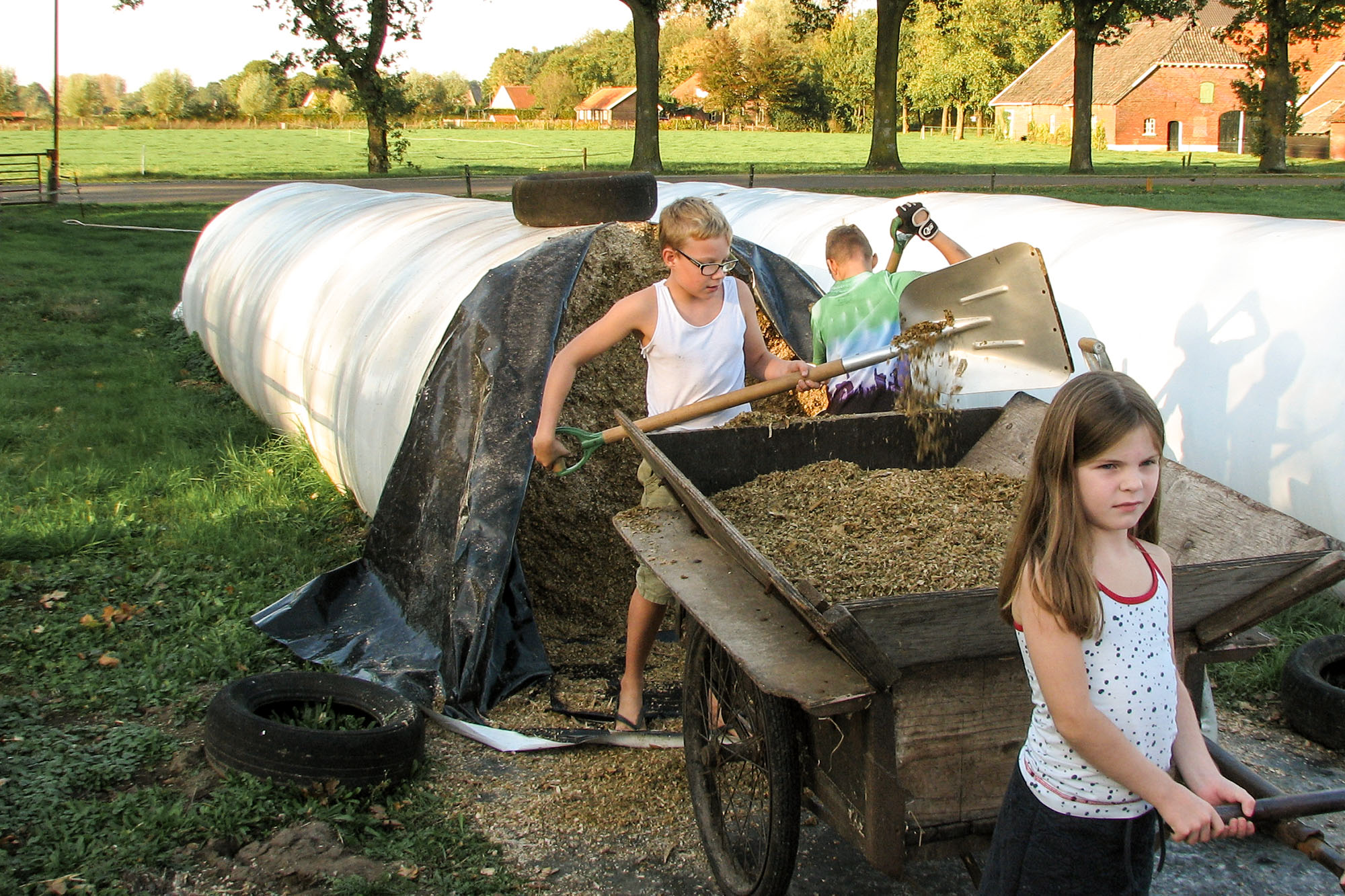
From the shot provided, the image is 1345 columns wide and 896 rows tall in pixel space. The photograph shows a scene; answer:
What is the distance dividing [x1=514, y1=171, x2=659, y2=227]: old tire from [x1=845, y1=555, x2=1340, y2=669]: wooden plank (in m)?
3.80

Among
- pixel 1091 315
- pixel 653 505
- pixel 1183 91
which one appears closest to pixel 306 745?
pixel 653 505

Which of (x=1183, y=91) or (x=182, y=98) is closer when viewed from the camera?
(x=1183, y=91)

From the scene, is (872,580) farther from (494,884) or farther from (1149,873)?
(494,884)

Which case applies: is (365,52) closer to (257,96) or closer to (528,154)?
(528,154)

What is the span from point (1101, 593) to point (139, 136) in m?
64.9

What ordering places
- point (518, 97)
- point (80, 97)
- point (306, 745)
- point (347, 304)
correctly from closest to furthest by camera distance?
point (306, 745)
point (347, 304)
point (80, 97)
point (518, 97)

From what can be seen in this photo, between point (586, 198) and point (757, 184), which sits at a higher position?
point (757, 184)

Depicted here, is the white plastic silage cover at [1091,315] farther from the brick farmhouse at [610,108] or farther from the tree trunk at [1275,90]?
the brick farmhouse at [610,108]

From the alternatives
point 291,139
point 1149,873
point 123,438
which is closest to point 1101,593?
point 1149,873

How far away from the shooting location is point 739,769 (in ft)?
11.0

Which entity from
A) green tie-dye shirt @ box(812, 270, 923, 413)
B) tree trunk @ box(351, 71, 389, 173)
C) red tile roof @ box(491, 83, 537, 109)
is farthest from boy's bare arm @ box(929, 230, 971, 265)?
red tile roof @ box(491, 83, 537, 109)

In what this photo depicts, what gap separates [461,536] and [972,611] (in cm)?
265

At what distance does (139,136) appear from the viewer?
58469 millimetres

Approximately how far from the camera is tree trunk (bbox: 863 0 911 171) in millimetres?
31328
